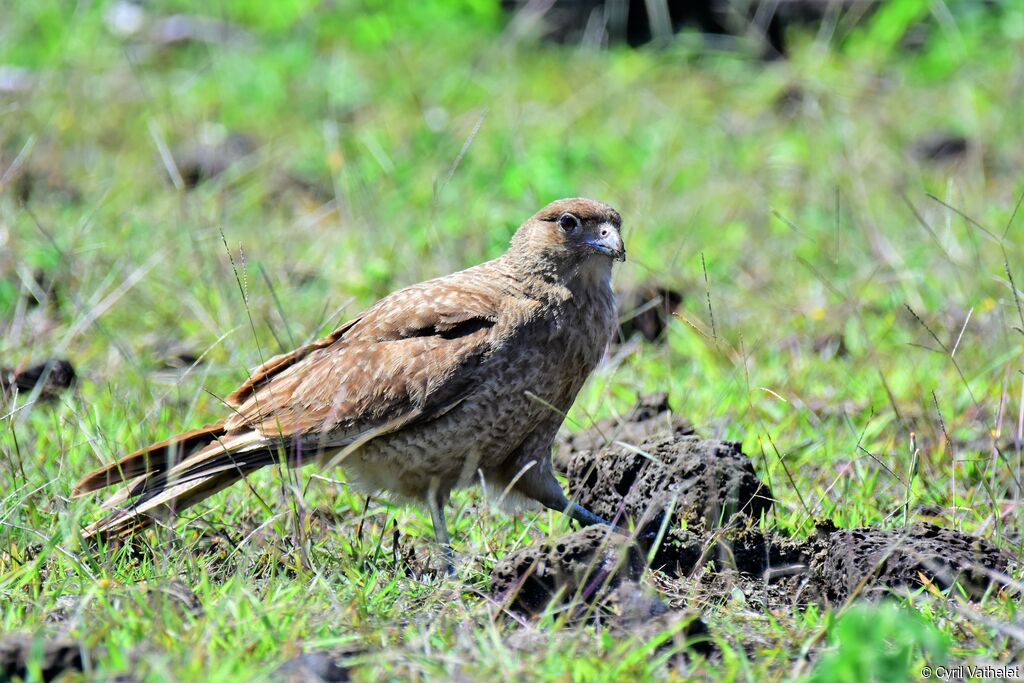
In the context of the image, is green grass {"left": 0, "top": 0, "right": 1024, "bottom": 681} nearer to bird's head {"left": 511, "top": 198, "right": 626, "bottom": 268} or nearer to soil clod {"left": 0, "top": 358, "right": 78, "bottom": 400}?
soil clod {"left": 0, "top": 358, "right": 78, "bottom": 400}

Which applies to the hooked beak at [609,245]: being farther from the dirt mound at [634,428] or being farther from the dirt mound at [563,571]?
the dirt mound at [563,571]

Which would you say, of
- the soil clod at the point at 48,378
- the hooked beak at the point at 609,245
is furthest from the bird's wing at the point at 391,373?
the soil clod at the point at 48,378

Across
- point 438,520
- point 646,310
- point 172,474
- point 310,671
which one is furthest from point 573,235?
point 310,671

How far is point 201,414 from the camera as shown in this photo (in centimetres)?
536

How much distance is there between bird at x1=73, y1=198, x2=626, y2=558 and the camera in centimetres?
434

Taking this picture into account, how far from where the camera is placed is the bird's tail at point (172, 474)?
423cm

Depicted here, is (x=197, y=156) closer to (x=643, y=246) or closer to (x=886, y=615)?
(x=643, y=246)

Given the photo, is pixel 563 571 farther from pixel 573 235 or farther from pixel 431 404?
pixel 573 235

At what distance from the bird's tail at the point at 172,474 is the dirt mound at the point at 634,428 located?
3.81 feet

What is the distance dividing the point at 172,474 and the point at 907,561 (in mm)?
2223

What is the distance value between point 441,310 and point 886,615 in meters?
2.04

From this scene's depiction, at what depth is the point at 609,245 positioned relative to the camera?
15.3ft

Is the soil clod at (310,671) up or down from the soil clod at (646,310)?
up

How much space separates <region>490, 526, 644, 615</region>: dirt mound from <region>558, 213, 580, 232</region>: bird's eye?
1288mm
